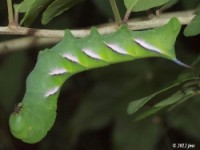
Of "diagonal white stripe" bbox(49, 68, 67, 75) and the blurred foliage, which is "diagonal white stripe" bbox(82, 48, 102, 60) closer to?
"diagonal white stripe" bbox(49, 68, 67, 75)

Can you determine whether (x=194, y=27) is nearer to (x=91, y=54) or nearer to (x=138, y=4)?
(x=138, y=4)

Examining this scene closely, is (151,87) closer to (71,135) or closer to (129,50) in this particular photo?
(71,135)

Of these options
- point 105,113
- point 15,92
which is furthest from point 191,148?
point 15,92

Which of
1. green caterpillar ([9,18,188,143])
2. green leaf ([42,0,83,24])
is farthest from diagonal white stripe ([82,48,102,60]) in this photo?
green leaf ([42,0,83,24])

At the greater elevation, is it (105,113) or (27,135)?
(27,135)

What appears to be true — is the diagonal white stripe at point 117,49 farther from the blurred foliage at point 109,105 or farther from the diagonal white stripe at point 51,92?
the blurred foliage at point 109,105

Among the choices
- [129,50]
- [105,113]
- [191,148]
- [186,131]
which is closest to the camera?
[129,50]

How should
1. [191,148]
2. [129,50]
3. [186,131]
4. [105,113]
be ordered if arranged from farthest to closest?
[105,113] → [186,131] → [191,148] → [129,50]
